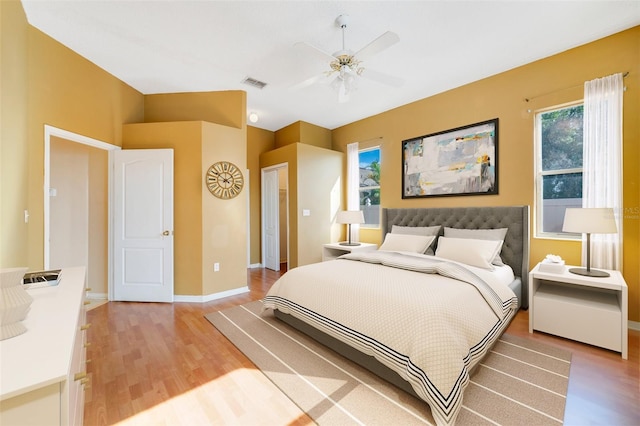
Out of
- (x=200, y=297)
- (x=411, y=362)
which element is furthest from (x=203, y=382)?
(x=200, y=297)

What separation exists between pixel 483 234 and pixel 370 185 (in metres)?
2.22

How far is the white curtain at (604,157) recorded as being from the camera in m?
2.66

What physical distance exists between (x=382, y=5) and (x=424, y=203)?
9.13 ft

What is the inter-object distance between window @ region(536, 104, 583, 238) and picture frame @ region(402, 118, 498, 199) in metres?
0.46

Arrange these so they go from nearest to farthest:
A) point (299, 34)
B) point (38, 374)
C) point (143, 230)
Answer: point (38, 374), point (299, 34), point (143, 230)

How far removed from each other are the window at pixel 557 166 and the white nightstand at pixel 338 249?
2349 mm

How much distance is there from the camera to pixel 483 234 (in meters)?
3.36

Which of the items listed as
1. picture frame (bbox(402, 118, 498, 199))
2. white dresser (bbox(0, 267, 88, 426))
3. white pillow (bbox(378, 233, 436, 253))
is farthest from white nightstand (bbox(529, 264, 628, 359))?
white dresser (bbox(0, 267, 88, 426))

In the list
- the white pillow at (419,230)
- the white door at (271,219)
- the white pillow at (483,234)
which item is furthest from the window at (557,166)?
the white door at (271,219)

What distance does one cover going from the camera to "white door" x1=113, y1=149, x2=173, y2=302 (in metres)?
3.56

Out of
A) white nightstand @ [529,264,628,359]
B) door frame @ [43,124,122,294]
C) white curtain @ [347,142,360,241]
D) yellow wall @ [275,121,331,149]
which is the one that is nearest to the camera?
white nightstand @ [529,264,628,359]

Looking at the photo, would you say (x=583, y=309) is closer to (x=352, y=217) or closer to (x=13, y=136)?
(x=352, y=217)

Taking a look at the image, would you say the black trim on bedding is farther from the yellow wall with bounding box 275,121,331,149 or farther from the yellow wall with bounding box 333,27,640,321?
the yellow wall with bounding box 275,121,331,149

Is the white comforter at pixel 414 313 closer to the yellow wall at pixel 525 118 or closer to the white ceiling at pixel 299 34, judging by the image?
the yellow wall at pixel 525 118
